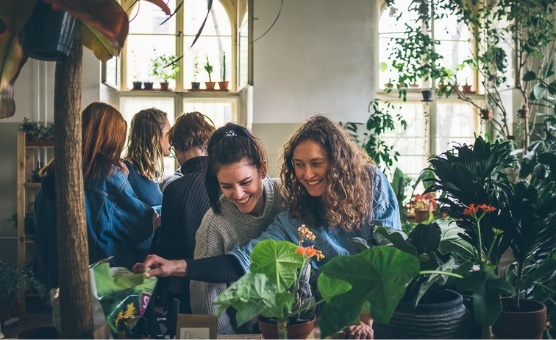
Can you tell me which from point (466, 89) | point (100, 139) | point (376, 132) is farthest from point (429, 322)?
point (466, 89)

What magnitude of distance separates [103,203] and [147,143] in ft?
2.65

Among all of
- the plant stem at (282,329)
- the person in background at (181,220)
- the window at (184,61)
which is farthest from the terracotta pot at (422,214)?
the plant stem at (282,329)

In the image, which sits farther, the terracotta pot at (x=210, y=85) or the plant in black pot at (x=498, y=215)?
the terracotta pot at (x=210, y=85)

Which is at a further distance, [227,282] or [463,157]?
[227,282]

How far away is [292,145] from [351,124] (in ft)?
17.0

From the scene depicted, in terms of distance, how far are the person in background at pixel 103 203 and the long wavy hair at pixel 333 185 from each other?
942mm

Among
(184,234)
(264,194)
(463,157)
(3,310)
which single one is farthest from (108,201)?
(3,310)

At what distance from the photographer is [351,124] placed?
7750 millimetres

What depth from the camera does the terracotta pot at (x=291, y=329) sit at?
5.61 ft

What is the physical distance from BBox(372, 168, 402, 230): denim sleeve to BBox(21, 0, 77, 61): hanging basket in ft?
5.05

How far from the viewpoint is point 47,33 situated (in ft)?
4.06

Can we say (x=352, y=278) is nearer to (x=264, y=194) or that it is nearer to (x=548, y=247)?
(x=548, y=247)

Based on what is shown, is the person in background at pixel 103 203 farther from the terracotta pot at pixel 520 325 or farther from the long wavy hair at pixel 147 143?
the terracotta pot at pixel 520 325

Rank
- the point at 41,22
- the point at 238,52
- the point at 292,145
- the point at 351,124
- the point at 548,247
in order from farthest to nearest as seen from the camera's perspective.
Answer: the point at 238,52 → the point at 351,124 → the point at 292,145 → the point at 548,247 → the point at 41,22
